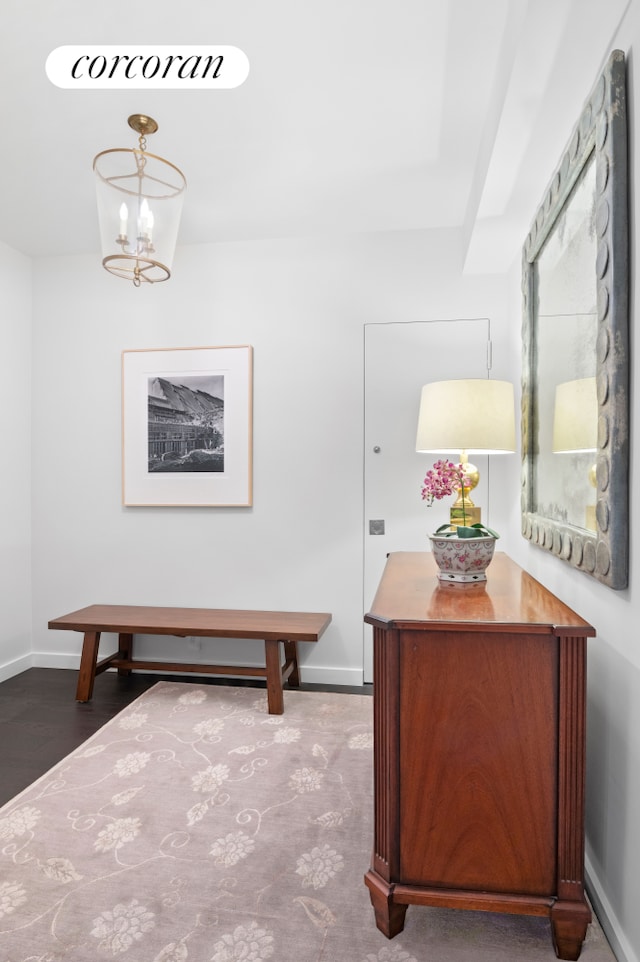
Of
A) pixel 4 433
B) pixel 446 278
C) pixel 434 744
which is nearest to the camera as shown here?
pixel 434 744

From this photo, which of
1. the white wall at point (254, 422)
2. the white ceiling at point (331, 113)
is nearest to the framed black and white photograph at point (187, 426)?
the white wall at point (254, 422)

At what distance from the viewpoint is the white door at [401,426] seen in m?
3.26

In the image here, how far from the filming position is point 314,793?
2176 millimetres

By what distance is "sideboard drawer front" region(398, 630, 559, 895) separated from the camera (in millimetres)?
1421

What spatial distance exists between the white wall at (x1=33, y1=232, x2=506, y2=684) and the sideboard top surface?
4.35 ft

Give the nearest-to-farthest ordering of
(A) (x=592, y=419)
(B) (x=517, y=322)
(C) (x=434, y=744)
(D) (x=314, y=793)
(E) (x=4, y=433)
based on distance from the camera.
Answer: (C) (x=434, y=744)
(A) (x=592, y=419)
(D) (x=314, y=793)
(B) (x=517, y=322)
(E) (x=4, y=433)

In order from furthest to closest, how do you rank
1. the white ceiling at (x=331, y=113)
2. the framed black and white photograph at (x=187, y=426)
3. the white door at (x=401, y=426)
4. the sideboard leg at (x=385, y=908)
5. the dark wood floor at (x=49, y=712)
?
the framed black and white photograph at (x=187, y=426)
the white door at (x=401, y=426)
the dark wood floor at (x=49, y=712)
the white ceiling at (x=331, y=113)
the sideboard leg at (x=385, y=908)

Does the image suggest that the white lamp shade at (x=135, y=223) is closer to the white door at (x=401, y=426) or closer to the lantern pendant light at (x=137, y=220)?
the lantern pendant light at (x=137, y=220)

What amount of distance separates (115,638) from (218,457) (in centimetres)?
134

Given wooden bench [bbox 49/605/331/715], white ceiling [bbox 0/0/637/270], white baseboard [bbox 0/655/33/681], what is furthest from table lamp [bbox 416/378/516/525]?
white baseboard [bbox 0/655/33/681]

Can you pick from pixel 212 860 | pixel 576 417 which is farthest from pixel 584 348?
pixel 212 860

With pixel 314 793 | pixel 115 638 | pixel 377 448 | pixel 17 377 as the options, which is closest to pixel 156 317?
pixel 17 377

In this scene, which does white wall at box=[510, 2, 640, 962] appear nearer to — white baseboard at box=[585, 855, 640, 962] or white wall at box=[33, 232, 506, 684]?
white baseboard at box=[585, 855, 640, 962]

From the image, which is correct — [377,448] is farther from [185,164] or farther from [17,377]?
[17,377]
